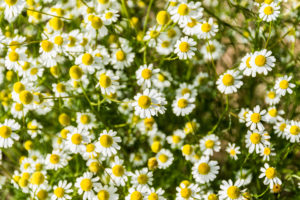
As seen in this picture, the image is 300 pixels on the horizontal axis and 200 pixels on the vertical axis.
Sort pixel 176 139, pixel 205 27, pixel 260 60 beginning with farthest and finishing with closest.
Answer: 1. pixel 176 139
2. pixel 205 27
3. pixel 260 60

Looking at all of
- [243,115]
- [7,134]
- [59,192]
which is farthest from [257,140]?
[7,134]

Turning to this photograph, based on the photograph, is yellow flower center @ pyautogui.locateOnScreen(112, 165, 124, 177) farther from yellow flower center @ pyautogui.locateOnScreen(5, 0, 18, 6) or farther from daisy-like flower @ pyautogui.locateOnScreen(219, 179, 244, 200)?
yellow flower center @ pyautogui.locateOnScreen(5, 0, 18, 6)

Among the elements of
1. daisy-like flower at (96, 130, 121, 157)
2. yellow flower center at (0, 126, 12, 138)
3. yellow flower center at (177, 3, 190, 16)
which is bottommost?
daisy-like flower at (96, 130, 121, 157)

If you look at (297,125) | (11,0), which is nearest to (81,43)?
(11,0)

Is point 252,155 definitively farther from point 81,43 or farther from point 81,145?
point 81,43

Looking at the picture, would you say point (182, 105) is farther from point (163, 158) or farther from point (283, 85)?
point (283, 85)

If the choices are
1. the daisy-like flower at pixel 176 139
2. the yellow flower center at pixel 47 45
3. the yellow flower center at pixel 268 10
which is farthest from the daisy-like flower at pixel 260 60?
the yellow flower center at pixel 47 45

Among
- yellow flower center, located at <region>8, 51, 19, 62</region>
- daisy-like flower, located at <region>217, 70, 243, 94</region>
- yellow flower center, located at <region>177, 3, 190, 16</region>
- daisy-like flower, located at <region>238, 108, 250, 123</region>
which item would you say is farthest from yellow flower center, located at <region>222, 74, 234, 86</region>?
yellow flower center, located at <region>8, 51, 19, 62</region>
